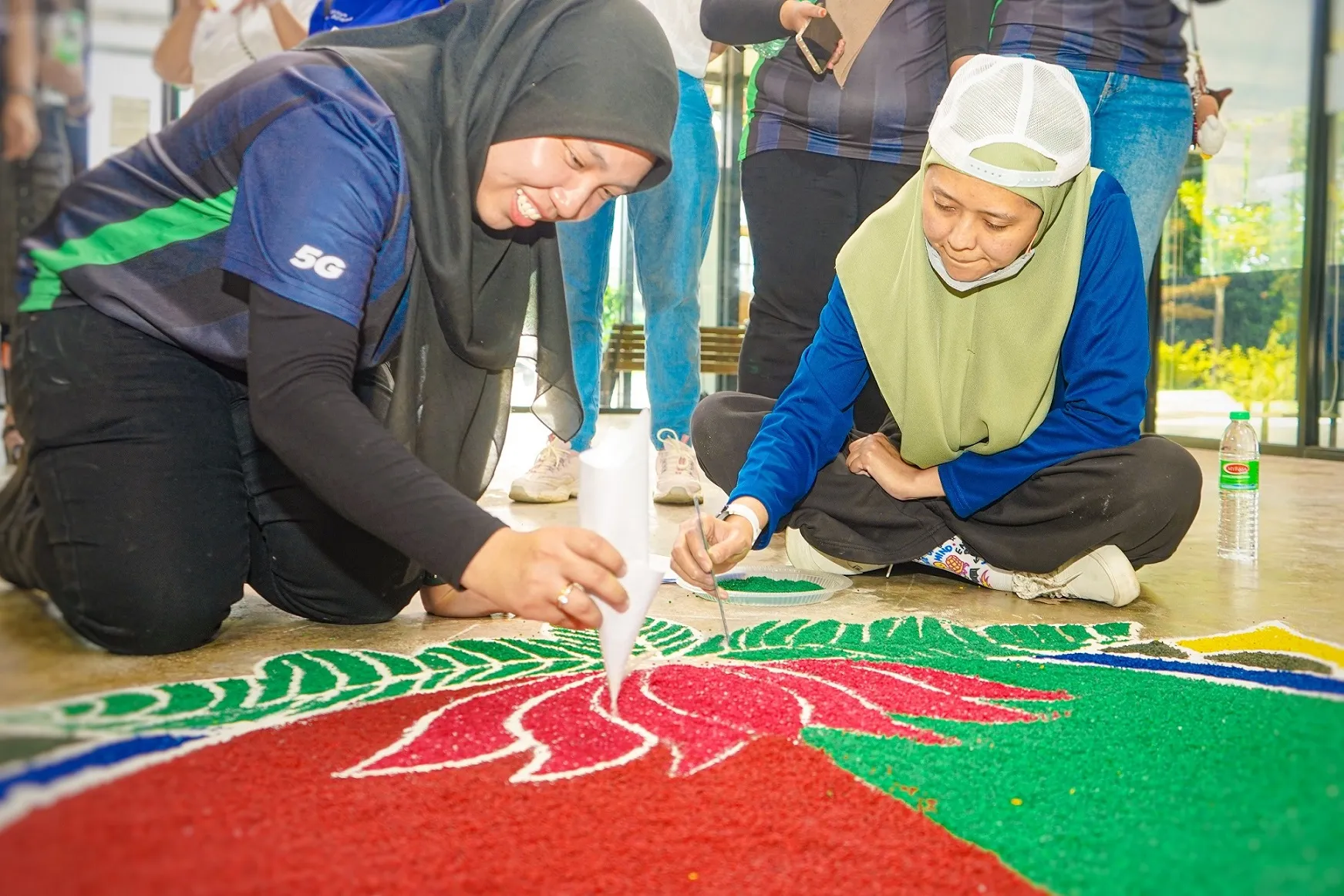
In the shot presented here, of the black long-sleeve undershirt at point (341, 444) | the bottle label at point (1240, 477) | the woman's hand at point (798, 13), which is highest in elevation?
the woman's hand at point (798, 13)

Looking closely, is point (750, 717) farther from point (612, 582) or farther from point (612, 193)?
point (612, 193)

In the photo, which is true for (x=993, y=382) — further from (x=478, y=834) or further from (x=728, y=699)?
(x=478, y=834)

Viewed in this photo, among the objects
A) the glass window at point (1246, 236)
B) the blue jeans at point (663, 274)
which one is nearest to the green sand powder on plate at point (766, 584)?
the blue jeans at point (663, 274)

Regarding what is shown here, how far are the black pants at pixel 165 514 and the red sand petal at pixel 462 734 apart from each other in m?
0.32

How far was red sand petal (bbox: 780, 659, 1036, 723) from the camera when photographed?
3.27 feet

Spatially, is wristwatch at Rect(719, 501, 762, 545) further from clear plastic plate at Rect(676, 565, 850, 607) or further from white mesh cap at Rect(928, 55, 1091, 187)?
white mesh cap at Rect(928, 55, 1091, 187)

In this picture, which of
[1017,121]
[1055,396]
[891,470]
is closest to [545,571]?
[1017,121]

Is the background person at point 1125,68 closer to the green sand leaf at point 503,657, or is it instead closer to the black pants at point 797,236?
the black pants at point 797,236

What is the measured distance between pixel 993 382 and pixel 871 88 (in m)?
0.66

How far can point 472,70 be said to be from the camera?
3.35ft

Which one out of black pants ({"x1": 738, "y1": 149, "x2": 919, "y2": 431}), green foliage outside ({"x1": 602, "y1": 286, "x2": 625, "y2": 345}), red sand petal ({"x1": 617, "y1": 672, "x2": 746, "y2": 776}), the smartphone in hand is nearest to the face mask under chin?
black pants ({"x1": 738, "y1": 149, "x2": 919, "y2": 431})

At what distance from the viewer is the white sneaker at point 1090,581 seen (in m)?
1.54

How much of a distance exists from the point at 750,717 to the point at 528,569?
0.98ft

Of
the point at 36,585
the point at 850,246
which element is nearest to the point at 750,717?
the point at 36,585
